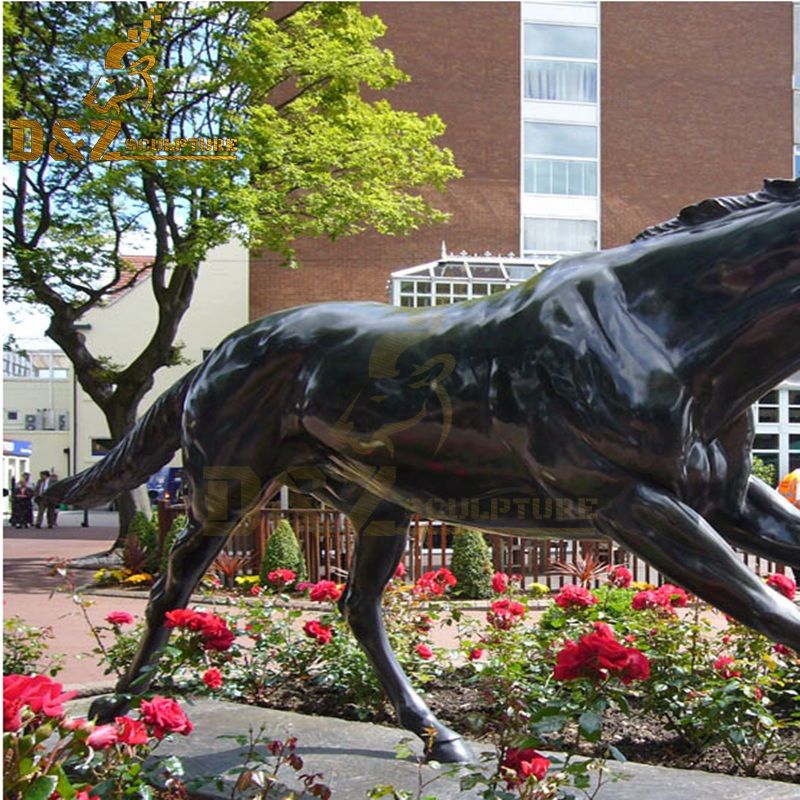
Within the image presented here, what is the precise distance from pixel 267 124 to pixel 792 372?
11.4 m

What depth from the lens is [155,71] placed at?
1212 centimetres

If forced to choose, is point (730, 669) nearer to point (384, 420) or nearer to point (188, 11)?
point (384, 420)

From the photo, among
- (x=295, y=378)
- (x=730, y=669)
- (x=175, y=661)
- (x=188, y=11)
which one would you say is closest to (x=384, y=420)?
(x=295, y=378)

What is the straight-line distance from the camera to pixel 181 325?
31438 millimetres

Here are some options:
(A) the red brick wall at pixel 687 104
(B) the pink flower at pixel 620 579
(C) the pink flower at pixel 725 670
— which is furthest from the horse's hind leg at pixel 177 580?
(A) the red brick wall at pixel 687 104

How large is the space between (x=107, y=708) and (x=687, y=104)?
27.8 meters

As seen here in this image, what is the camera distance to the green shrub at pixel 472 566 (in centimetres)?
1003

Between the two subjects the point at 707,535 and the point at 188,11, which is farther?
the point at 188,11

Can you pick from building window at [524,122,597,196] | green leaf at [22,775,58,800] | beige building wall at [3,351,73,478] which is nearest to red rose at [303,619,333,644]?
green leaf at [22,775,58,800]

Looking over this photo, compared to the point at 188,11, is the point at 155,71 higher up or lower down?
lower down

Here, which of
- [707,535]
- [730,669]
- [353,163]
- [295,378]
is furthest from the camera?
[353,163]

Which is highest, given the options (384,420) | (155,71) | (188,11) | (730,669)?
(188,11)

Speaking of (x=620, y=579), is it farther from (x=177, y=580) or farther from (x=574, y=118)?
(x=574, y=118)

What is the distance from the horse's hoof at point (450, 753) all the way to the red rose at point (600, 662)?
3.00ft
